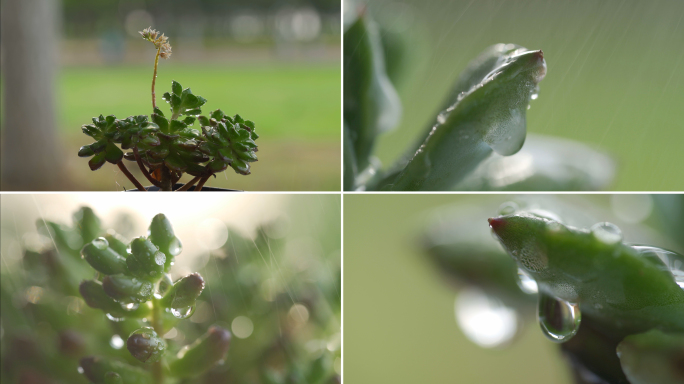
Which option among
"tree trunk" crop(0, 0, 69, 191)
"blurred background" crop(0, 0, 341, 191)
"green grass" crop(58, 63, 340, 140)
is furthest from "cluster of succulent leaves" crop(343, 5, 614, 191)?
"tree trunk" crop(0, 0, 69, 191)

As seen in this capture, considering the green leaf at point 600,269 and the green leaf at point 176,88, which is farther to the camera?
the green leaf at point 176,88

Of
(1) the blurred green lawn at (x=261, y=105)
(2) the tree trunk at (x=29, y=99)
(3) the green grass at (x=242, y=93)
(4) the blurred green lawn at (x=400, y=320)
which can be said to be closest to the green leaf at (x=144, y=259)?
(4) the blurred green lawn at (x=400, y=320)

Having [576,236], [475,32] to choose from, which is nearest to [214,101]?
[475,32]

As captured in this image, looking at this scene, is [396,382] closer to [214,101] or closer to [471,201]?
[471,201]

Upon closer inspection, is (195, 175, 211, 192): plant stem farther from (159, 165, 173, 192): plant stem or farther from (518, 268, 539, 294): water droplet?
(518, 268, 539, 294): water droplet

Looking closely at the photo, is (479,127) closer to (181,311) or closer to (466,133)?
(466,133)

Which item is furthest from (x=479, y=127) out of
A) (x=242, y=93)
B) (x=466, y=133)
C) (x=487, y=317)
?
(x=242, y=93)

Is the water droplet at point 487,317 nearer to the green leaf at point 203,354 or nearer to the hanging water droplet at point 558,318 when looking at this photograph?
the hanging water droplet at point 558,318
